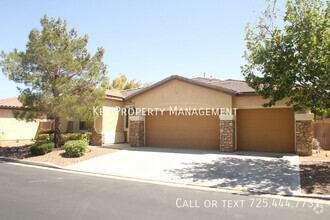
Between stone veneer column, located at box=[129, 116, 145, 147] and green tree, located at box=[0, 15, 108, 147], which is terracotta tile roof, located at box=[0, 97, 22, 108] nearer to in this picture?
green tree, located at box=[0, 15, 108, 147]

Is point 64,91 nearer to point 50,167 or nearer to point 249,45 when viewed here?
point 50,167

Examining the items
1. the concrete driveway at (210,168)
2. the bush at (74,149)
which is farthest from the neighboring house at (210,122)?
the bush at (74,149)

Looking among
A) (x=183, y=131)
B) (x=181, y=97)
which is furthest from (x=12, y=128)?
(x=181, y=97)

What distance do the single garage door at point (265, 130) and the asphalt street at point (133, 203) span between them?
26.0 feet

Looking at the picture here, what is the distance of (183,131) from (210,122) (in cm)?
198

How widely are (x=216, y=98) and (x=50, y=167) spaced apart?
9954 millimetres

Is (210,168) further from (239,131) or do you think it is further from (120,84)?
(120,84)

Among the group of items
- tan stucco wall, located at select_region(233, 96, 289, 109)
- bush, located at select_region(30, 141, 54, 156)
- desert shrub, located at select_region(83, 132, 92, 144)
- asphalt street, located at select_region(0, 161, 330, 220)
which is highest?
tan stucco wall, located at select_region(233, 96, 289, 109)

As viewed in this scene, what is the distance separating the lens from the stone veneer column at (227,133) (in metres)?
14.3

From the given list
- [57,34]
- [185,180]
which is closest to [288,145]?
[185,180]

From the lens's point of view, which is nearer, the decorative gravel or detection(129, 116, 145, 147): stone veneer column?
the decorative gravel

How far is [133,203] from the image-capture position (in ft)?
20.9

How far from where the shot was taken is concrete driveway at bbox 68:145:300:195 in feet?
28.0

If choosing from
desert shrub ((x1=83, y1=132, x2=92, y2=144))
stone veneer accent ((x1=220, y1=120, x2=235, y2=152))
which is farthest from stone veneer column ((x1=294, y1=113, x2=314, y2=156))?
desert shrub ((x1=83, y1=132, x2=92, y2=144))
